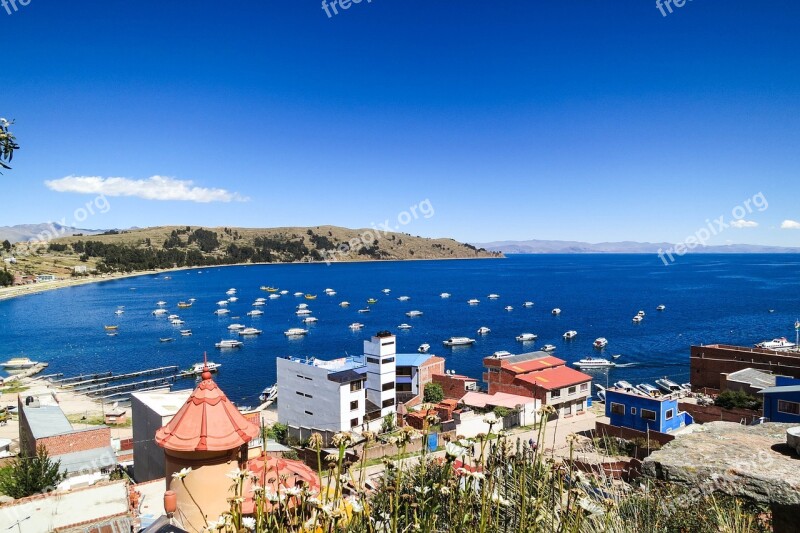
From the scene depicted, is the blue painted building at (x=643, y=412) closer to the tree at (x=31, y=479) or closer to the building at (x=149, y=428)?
the building at (x=149, y=428)

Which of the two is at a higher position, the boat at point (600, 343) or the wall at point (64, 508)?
the wall at point (64, 508)

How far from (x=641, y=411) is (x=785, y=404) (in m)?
6.29

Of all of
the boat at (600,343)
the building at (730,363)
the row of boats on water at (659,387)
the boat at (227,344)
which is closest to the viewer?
the building at (730,363)

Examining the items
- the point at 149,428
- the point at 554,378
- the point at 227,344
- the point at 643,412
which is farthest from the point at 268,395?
the point at 643,412

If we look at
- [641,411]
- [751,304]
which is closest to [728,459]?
[641,411]

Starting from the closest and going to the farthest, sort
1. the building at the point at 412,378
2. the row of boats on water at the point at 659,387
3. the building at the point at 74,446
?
1. the building at the point at 74,446
2. the building at the point at 412,378
3. the row of boats on water at the point at 659,387

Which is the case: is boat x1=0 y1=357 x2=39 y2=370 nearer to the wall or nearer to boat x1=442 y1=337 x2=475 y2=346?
boat x1=442 y1=337 x2=475 y2=346

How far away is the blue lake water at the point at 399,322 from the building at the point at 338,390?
572 inches

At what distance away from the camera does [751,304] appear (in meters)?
94.8

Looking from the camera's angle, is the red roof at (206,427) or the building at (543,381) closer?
→ the red roof at (206,427)

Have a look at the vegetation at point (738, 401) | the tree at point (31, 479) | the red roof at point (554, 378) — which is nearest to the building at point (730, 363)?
the vegetation at point (738, 401)

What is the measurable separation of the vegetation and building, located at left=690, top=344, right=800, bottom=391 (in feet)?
20.5

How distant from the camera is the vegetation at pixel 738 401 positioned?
2950 centimetres

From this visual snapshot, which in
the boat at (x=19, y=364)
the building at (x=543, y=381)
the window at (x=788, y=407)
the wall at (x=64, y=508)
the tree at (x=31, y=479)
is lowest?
the boat at (x=19, y=364)
